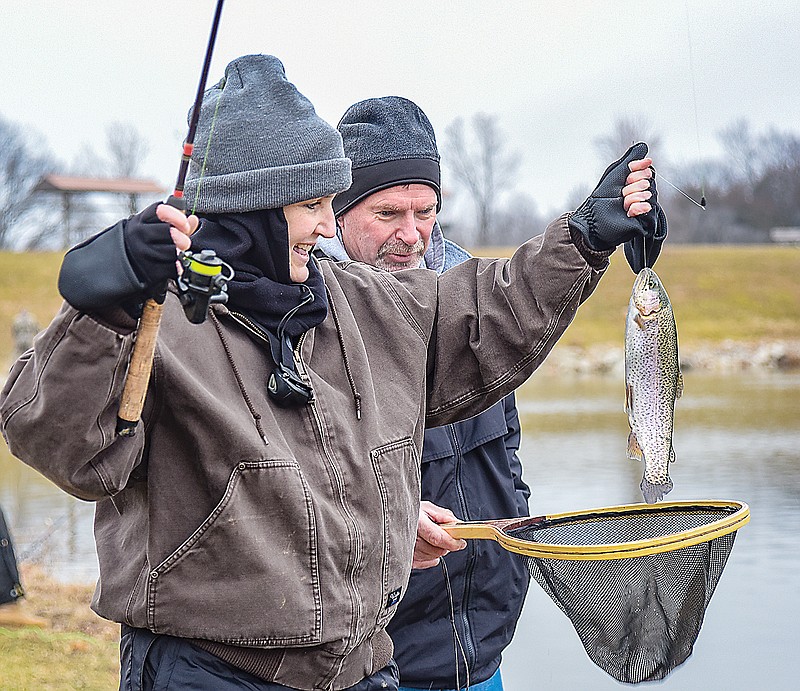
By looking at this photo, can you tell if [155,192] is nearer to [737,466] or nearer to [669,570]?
[737,466]

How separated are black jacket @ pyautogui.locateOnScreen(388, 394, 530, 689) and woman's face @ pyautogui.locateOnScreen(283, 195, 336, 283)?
0.99m

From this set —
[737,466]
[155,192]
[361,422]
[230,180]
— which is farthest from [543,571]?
[155,192]

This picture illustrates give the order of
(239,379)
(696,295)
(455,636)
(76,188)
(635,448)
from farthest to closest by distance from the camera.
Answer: (76,188), (696,295), (455,636), (635,448), (239,379)

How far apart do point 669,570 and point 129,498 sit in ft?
4.47

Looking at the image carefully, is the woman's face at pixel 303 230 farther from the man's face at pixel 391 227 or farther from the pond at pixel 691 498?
the pond at pixel 691 498

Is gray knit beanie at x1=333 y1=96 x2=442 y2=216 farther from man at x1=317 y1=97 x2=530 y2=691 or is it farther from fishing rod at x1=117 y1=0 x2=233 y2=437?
fishing rod at x1=117 y1=0 x2=233 y2=437

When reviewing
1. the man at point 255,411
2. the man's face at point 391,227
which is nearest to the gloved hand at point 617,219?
the man at point 255,411

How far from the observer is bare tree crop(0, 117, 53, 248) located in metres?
50.0

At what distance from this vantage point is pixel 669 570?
2725 mm

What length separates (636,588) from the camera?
2816mm

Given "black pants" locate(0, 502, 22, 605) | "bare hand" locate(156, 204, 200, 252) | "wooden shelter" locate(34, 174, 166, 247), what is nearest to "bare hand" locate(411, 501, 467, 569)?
"bare hand" locate(156, 204, 200, 252)

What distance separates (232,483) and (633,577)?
1.13 m

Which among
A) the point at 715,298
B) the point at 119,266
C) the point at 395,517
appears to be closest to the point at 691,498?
the point at 395,517

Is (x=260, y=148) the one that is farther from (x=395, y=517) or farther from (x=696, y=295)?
(x=696, y=295)
